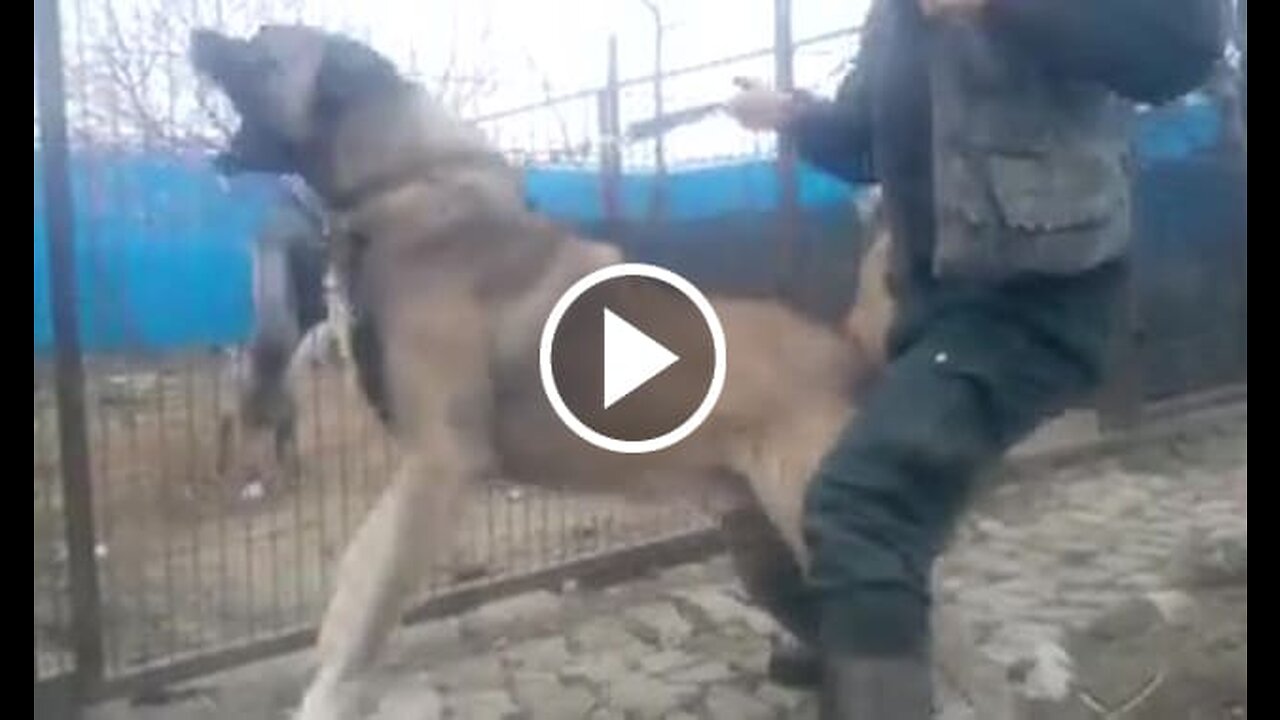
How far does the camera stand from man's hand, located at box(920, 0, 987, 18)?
199 cm

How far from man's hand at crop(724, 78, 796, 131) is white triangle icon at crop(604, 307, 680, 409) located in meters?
0.28

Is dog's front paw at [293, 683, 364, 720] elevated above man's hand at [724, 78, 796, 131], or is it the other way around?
man's hand at [724, 78, 796, 131]

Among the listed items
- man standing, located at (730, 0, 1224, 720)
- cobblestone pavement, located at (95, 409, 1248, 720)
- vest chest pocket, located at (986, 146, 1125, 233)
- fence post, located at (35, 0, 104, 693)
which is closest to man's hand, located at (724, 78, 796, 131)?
man standing, located at (730, 0, 1224, 720)

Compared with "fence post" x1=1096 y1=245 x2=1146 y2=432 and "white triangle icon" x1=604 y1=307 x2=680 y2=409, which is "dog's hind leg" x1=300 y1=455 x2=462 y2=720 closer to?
"white triangle icon" x1=604 y1=307 x2=680 y2=409

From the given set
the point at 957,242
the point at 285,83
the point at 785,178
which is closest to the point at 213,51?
the point at 285,83

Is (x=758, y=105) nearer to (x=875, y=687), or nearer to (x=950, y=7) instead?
(x=950, y=7)

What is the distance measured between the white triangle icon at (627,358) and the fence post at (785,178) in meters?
0.17

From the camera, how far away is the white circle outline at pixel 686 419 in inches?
79.6

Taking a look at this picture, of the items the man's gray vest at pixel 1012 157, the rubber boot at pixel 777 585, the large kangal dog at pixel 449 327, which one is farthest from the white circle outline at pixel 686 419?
the man's gray vest at pixel 1012 157

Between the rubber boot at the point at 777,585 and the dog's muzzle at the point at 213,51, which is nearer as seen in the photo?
the dog's muzzle at the point at 213,51

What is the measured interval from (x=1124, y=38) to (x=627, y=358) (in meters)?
0.70

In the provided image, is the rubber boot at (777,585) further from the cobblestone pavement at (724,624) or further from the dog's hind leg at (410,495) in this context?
the dog's hind leg at (410,495)

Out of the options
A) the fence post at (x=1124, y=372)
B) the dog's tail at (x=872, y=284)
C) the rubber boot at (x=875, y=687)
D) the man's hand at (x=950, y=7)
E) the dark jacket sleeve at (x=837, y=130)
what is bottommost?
the rubber boot at (x=875, y=687)
